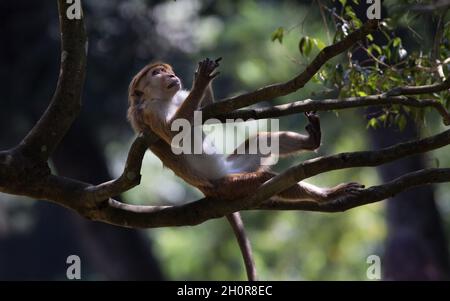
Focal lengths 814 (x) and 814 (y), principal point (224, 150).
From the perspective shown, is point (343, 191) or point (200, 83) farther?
point (343, 191)

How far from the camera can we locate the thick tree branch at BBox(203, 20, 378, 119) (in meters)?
5.68

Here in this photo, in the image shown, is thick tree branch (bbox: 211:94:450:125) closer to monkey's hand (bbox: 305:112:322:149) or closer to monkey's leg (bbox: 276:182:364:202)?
monkey's leg (bbox: 276:182:364:202)

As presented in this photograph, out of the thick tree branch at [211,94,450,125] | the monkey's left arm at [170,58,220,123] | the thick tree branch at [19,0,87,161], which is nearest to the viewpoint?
the thick tree branch at [211,94,450,125]

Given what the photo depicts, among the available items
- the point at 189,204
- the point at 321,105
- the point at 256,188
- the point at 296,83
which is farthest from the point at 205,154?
the point at 296,83

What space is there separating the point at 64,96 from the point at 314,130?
248 cm

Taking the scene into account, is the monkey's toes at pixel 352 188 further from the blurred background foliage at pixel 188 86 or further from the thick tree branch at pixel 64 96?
the blurred background foliage at pixel 188 86

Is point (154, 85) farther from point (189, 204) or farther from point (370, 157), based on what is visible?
point (370, 157)

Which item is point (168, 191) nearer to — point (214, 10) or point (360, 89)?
point (214, 10)

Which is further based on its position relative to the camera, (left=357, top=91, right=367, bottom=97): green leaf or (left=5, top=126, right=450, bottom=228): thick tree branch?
(left=357, top=91, right=367, bottom=97): green leaf

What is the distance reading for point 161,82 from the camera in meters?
7.87

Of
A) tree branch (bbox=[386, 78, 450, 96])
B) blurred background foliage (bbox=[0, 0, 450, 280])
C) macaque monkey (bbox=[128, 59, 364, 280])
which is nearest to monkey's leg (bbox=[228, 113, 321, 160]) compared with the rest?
macaque monkey (bbox=[128, 59, 364, 280])

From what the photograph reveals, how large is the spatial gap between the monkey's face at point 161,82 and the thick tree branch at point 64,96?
1465 millimetres

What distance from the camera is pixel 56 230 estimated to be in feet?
113
